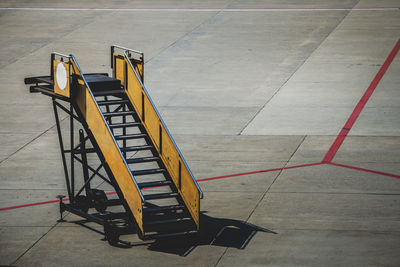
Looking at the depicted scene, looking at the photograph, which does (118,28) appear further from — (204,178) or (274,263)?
(274,263)

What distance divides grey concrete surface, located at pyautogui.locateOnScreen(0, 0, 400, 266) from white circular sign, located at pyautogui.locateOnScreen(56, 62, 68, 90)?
2.92 metres

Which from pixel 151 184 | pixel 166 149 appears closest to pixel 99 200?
pixel 151 184

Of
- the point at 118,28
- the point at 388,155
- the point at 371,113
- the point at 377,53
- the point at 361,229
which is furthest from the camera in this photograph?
the point at 118,28

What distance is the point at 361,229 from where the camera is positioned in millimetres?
15656

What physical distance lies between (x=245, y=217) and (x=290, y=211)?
1025mm

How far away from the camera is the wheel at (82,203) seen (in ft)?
56.0

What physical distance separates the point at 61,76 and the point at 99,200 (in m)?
2.83

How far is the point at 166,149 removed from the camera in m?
16.1

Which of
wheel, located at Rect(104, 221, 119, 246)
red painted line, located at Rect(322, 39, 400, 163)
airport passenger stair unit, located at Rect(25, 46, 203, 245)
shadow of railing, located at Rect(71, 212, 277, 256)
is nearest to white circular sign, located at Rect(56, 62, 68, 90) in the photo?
airport passenger stair unit, located at Rect(25, 46, 203, 245)

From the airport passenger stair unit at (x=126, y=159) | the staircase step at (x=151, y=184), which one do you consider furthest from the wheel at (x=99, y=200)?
the staircase step at (x=151, y=184)

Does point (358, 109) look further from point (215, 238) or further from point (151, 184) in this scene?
point (151, 184)

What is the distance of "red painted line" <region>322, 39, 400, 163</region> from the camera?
21203 millimetres

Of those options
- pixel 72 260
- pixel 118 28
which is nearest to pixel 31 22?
pixel 118 28

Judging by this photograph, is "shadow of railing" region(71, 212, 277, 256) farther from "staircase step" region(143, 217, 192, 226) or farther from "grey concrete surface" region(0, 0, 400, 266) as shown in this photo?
"staircase step" region(143, 217, 192, 226)
